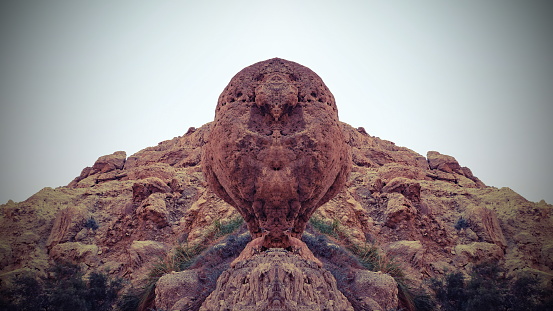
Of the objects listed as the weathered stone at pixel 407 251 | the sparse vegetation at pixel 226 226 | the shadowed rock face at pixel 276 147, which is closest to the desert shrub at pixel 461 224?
the weathered stone at pixel 407 251

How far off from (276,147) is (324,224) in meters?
6.04

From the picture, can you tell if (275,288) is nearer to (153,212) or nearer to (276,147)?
(276,147)

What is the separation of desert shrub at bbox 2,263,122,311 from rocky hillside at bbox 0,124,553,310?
41 centimetres

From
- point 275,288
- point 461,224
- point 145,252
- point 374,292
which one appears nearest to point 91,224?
point 145,252

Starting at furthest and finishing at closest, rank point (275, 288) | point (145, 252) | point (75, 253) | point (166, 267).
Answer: point (145, 252)
point (75, 253)
point (166, 267)
point (275, 288)

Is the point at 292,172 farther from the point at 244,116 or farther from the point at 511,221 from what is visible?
the point at 511,221

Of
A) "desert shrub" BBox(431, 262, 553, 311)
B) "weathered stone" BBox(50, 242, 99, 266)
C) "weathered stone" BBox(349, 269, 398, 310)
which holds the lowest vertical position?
"desert shrub" BBox(431, 262, 553, 311)

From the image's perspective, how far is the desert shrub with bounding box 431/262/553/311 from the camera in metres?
6.26

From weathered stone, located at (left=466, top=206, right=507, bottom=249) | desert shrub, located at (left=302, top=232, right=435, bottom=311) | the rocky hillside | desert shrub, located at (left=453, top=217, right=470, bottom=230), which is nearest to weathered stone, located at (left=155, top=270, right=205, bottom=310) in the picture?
desert shrub, located at (left=302, top=232, right=435, bottom=311)

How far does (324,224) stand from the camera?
11.0 m

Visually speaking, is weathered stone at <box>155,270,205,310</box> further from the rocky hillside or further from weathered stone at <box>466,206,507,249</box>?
weathered stone at <box>466,206,507,249</box>

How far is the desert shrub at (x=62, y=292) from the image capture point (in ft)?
19.3

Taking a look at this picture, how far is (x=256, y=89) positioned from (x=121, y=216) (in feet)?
30.4

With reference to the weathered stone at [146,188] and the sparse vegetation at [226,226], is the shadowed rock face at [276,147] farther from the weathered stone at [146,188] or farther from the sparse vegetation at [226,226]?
the weathered stone at [146,188]
